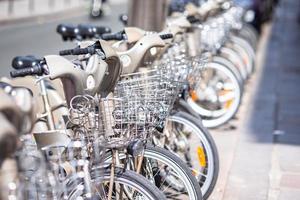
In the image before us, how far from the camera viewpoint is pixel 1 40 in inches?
574

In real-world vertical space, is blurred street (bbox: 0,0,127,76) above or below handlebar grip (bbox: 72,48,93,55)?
above

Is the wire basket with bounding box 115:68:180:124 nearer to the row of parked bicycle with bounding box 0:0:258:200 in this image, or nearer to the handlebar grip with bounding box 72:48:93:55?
the row of parked bicycle with bounding box 0:0:258:200

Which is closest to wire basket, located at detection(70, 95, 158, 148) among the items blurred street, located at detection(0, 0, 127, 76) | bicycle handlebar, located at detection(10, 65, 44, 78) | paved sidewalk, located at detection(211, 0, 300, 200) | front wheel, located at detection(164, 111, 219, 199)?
bicycle handlebar, located at detection(10, 65, 44, 78)

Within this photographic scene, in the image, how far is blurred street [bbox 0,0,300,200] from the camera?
5418 millimetres

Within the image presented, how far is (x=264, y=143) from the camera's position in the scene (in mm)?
6770

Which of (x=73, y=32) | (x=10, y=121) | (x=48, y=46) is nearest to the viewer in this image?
(x=10, y=121)

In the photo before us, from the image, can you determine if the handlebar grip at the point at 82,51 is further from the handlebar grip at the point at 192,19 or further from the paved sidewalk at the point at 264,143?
the handlebar grip at the point at 192,19

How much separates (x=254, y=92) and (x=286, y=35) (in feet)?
31.2

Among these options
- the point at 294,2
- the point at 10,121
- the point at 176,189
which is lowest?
the point at 176,189

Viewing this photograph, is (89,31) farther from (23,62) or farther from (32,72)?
(32,72)

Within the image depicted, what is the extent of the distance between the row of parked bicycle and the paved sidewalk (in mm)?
594

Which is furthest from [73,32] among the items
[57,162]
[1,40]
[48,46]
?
[1,40]

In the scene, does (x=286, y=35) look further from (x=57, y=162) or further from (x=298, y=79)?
(x=57, y=162)

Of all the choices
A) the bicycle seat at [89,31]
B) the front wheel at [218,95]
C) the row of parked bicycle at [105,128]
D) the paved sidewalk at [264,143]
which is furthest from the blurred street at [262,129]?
the bicycle seat at [89,31]
